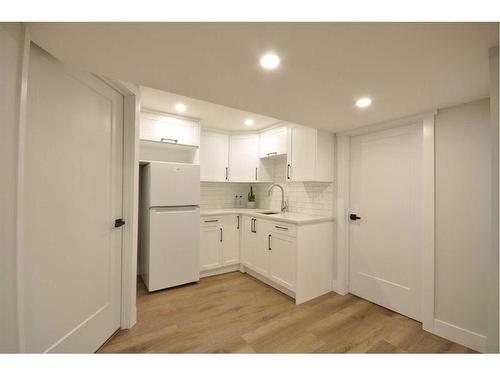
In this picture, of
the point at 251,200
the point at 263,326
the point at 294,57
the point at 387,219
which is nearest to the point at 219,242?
the point at 251,200

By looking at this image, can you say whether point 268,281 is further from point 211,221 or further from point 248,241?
point 211,221

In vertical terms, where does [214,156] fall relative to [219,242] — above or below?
above

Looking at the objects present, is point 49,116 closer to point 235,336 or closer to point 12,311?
point 12,311

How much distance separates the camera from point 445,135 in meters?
1.86

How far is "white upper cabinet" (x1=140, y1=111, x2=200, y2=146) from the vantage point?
8.84 feet

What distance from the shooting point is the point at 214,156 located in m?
3.40

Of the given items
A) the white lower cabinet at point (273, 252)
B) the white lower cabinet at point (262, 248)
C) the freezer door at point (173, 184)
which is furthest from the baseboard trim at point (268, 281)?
the freezer door at point (173, 184)

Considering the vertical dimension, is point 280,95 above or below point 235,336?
above

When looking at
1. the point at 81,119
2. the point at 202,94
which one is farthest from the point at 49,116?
the point at 202,94

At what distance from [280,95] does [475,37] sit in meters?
1.06

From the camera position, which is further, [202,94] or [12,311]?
[202,94]

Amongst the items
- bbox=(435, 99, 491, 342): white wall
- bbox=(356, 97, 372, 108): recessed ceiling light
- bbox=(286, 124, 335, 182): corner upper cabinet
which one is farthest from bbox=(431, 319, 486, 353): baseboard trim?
bbox=(356, 97, 372, 108): recessed ceiling light

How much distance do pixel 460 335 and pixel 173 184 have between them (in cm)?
311

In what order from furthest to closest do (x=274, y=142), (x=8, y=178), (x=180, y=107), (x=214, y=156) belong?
1. (x=214, y=156)
2. (x=274, y=142)
3. (x=180, y=107)
4. (x=8, y=178)
